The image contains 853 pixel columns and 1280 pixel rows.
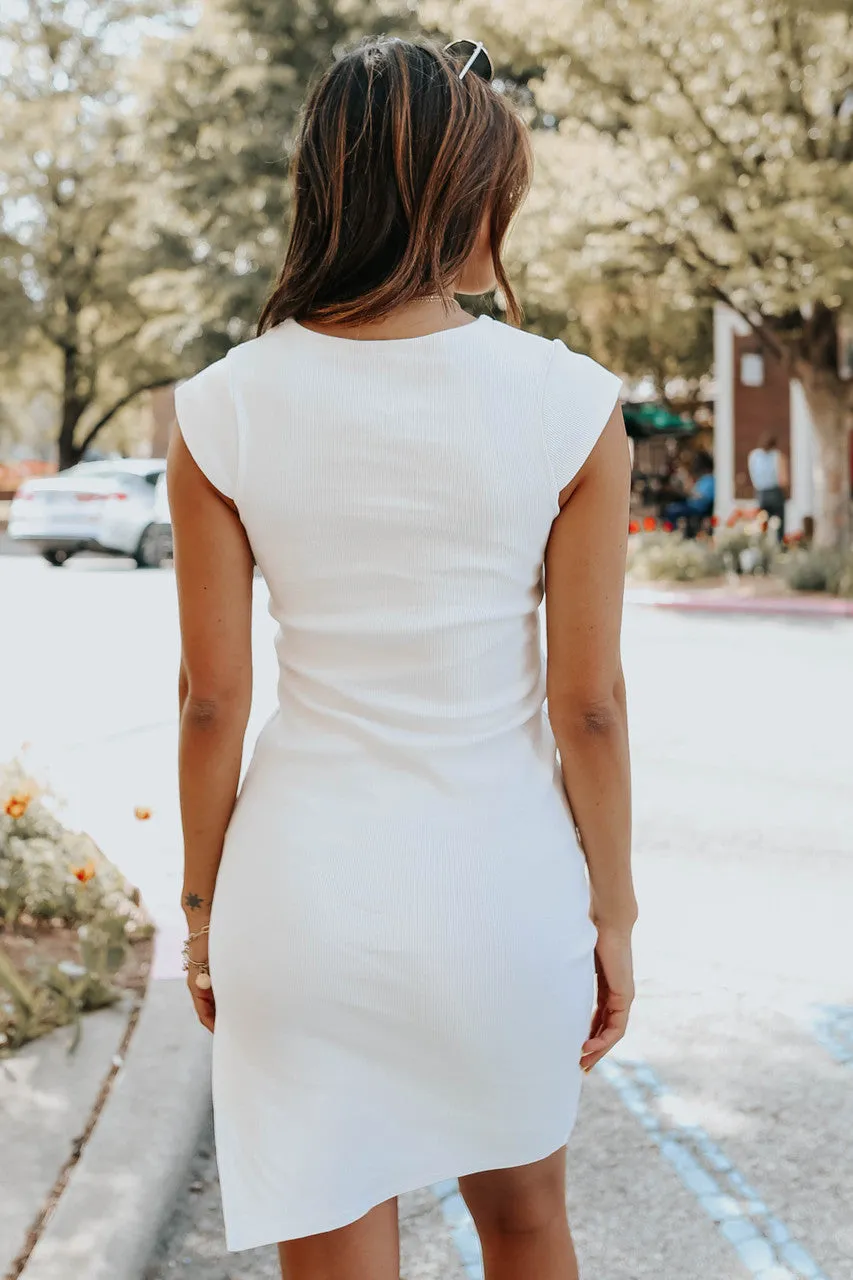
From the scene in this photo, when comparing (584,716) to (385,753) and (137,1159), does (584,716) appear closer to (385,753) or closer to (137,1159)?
(385,753)

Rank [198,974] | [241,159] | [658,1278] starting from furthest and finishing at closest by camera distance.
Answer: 1. [241,159]
2. [658,1278]
3. [198,974]

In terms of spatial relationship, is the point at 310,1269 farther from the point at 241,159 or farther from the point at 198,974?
the point at 241,159

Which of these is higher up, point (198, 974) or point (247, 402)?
point (247, 402)

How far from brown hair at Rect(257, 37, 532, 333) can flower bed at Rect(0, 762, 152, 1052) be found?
106 inches

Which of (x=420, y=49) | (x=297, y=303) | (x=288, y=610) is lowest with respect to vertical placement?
(x=288, y=610)

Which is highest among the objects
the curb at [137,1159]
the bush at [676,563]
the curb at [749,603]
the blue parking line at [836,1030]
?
the curb at [137,1159]

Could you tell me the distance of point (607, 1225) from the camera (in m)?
3.20

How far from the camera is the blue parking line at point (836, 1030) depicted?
415cm

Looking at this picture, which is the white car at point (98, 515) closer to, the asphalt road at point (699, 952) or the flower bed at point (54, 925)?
the asphalt road at point (699, 952)

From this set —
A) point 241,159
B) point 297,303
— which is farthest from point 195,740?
point 241,159

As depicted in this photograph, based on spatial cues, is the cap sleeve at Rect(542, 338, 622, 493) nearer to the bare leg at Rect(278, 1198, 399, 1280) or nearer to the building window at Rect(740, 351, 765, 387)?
the bare leg at Rect(278, 1198, 399, 1280)

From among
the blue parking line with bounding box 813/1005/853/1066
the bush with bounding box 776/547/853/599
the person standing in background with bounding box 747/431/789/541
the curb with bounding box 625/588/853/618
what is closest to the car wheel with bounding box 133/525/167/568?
the curb with bounding box 625/588/853/618

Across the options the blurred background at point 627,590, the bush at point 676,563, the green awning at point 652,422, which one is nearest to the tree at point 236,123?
the blurred background at point 627,590

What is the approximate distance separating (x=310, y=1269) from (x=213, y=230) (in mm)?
29490
